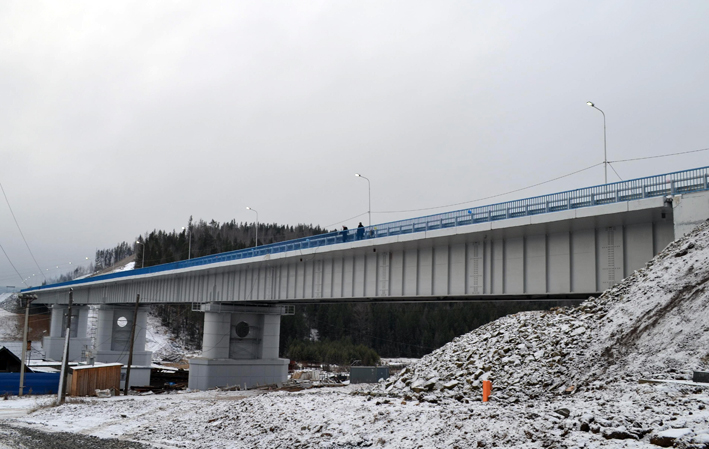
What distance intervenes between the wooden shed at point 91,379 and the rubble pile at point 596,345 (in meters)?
21.6

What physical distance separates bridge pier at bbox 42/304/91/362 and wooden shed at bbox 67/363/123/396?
162 ft

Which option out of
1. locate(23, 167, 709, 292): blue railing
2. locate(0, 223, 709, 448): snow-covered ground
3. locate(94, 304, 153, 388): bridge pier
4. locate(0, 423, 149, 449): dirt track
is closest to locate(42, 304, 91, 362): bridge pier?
locate(94, 304, 153, 388): bridge pier

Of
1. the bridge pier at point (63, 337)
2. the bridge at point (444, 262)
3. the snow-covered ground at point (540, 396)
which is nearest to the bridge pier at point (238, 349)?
the bridge at point (444, 262)

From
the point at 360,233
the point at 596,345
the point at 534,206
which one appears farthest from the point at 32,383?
the point at 596,345

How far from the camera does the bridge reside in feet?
69.8

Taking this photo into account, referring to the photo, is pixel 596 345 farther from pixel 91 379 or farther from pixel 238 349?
pixel 238 349

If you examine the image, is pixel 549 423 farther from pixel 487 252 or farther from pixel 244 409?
pixel 487 252

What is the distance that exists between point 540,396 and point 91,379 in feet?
93.3

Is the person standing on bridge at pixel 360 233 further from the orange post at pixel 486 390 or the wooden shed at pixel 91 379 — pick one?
the orange post at pixel 486 390

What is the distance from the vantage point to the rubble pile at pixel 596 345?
13.7m

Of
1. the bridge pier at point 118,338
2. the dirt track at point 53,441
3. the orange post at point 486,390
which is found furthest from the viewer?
the bridge pier at point 118,338

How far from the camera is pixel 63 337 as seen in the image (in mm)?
85562

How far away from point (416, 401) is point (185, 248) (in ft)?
444

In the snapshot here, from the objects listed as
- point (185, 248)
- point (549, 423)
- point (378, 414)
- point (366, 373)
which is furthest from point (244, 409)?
point (185, 248)
